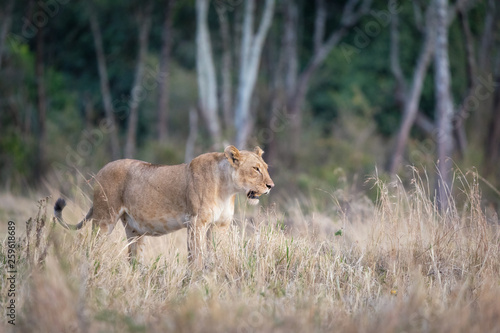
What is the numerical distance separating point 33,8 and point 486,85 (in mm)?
14623

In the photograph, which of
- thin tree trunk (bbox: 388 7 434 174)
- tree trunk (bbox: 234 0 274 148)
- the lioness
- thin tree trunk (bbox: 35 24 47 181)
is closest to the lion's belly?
the lioness

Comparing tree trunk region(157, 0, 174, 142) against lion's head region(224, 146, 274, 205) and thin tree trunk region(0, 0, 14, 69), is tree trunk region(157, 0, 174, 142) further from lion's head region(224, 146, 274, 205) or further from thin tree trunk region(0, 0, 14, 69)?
lion's head region(224, 146, 274, 205)

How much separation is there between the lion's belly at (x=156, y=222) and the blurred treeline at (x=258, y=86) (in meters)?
7.12

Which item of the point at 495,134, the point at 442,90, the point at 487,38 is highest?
the point at 487,38

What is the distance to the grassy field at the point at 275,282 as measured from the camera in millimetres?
4480

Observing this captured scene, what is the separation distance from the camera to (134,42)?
27.7 m

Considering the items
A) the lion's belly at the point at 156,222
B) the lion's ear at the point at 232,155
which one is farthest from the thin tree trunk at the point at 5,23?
the lion's ear at the point at 232,155

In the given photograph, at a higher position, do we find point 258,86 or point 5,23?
point 5,23

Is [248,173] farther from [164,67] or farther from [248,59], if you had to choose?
[164,67]

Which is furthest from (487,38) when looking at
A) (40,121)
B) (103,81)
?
(40,121)

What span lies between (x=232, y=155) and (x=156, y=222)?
1.04m

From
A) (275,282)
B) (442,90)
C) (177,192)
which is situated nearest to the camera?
(275,282)

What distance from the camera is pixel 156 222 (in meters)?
6.68

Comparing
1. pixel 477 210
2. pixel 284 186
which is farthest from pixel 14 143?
pixel 477 210
